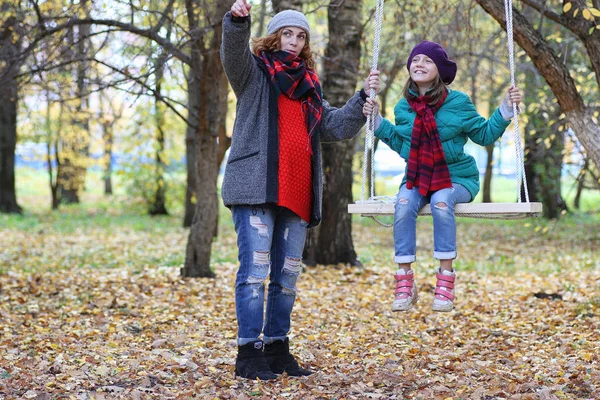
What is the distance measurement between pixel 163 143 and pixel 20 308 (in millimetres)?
11626

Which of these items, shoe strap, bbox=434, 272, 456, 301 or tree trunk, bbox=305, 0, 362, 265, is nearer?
shoe strap, bbox=434, 272, 456, 301

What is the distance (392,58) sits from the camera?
444 inches

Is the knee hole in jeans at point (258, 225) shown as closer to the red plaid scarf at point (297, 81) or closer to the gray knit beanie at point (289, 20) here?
the red plaid scarf at point (297, 81)

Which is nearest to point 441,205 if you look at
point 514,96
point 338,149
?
point 514,96

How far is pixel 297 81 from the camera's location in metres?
3.88

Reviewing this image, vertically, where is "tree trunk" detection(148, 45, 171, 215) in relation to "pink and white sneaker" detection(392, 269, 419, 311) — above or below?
above

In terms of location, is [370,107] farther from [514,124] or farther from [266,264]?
[266,264]

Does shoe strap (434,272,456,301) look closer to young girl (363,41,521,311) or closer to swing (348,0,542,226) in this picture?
young girl (363,41,521,311)

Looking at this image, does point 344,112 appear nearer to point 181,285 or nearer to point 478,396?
point 478,396

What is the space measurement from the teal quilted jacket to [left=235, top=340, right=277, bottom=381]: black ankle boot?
1231 millimetres

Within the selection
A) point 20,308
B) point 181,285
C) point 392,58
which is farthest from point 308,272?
point 392,58

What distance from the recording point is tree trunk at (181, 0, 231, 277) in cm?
775

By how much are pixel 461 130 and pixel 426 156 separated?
0.86 ft

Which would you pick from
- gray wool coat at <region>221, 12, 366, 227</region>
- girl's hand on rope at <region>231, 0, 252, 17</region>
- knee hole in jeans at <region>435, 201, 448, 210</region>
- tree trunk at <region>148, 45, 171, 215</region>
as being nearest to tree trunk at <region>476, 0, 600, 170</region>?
knee hole in jeans at <region>435, 201, 448, 210</region>
